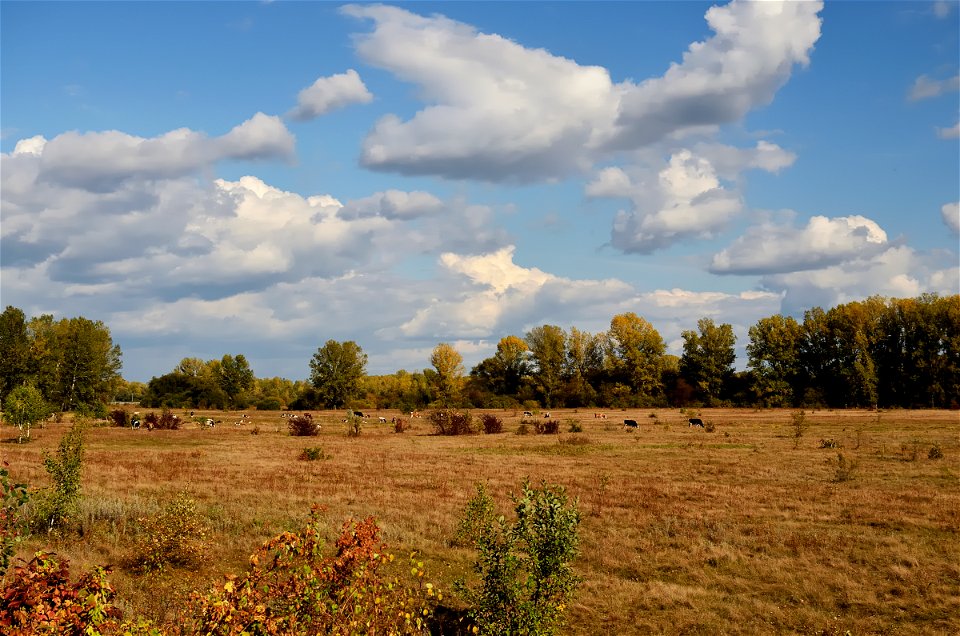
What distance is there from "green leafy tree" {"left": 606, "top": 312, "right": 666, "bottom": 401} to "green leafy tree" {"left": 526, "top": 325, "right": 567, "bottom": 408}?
8540mm

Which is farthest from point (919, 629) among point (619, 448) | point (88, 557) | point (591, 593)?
point (619, 448)

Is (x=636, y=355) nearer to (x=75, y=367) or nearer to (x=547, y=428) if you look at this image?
(x=547, y=428)

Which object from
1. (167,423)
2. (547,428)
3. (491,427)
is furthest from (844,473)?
(167,423)

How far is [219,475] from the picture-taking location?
2930cm

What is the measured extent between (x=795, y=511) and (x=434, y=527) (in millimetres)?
12382

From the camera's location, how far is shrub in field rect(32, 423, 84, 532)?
18047mm

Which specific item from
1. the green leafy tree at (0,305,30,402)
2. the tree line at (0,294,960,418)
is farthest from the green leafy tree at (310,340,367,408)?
the green leafy tree at (0,305,30,402)

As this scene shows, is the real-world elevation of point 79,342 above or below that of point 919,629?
above

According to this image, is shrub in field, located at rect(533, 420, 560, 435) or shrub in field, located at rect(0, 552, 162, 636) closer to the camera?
shrub in field, located at rect(0, 552, 162, 636)

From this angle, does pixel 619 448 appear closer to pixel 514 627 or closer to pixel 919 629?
pixel 919 629

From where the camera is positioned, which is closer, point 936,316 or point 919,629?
point 919,629

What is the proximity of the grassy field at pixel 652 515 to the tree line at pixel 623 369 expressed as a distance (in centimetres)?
4108

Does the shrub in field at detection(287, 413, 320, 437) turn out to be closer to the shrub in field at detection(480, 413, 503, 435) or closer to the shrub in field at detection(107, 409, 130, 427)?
the shrub in field at detection(480, 413, 503, 435)

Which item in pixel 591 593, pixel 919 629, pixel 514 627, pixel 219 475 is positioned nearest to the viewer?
pixel 514 627
